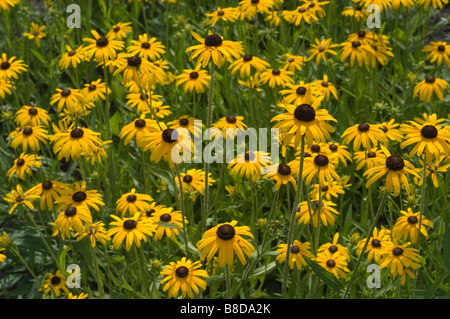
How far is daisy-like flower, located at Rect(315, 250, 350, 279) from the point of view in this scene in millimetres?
2955

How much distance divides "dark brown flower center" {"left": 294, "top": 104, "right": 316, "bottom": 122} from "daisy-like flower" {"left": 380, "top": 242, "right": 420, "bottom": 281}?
0.89m

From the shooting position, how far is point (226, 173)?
13.5 ft

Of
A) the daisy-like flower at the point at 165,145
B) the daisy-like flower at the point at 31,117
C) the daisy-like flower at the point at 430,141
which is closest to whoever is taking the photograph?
the daisy-like flower at the point at 430,141

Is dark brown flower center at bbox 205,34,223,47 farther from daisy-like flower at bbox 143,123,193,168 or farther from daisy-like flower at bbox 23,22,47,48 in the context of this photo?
daisy-like flower at bbox 23,22,47,48

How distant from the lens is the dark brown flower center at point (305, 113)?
7.51 ft

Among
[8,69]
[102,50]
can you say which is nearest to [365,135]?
[102,50]

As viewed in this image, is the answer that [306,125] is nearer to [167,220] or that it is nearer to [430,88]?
[167,220]

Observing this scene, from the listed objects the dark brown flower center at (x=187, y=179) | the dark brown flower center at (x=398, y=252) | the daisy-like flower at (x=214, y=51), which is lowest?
the dark brown flower center at (x=398, y=252)

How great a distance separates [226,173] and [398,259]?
64.5 inches

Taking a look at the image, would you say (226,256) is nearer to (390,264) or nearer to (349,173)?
(390,264)

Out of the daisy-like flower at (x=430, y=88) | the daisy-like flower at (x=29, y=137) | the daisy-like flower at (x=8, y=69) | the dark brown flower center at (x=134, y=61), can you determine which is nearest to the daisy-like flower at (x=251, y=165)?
the dark brown flower center at (x=134, y=61)

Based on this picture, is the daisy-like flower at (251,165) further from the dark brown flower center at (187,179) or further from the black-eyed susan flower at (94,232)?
the black-eyed susan flower at (94,232)

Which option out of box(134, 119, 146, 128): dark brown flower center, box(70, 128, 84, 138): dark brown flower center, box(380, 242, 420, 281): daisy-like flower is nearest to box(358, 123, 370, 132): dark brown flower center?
box(380, 242, 420, 281): daisy-like flower

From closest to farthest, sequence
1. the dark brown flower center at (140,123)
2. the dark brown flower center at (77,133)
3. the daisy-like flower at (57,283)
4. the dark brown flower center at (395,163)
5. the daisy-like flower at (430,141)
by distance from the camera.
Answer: the dark brown flower center at (395,163) → the daisy-like flower at (430,141) → the dark brown flower center at (77,133) → the daisy-like flower at (57,283) → the dark brown flower center at (140,123)
